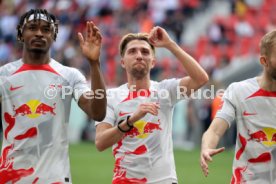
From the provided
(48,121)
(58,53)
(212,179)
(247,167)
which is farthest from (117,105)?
(58,53)

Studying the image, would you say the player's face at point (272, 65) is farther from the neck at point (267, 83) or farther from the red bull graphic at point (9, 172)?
the red bull graphic at point (9, 172)

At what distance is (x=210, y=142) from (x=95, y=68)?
3.63 feet

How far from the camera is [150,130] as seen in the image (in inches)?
302

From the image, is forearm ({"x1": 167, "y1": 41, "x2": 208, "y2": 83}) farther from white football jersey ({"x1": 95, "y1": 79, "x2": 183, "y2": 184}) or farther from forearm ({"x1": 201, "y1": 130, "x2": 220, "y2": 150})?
forearm ({"x1": 201, "y1": 130, "x2": 220, "y2": 150})

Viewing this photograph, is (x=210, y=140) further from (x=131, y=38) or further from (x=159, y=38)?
(x=131, y=38)

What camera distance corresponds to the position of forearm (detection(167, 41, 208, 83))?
7387 mm

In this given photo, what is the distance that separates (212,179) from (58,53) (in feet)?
33.0

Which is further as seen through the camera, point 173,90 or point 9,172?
point 173,90

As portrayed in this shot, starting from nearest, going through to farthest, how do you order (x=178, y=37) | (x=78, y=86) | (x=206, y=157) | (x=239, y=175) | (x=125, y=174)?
(x=206, y=157) < (x=239, y=175) < (x=78, y=86) < (x=125, y=174) < (x=178, y=37)

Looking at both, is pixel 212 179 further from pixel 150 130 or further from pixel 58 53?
pixel 58 53

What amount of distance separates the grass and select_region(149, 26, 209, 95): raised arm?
282 inches

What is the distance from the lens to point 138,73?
7.96 meters

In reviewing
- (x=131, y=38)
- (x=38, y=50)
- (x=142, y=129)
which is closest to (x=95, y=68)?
(x=38, y=50)

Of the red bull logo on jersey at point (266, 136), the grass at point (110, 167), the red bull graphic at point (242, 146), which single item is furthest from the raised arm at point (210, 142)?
the grass at point (110, 167)
